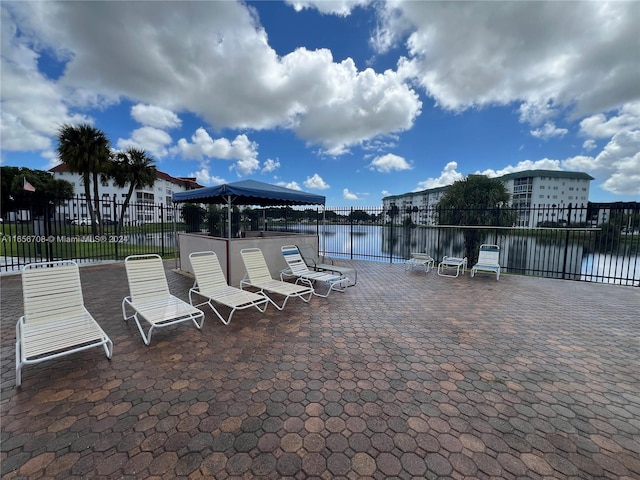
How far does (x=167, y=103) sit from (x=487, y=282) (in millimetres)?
16240

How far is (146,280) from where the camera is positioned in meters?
4.35

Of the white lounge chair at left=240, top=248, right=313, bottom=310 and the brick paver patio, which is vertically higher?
the white lounge chair at left=240, top=248, right=313, bottom=310

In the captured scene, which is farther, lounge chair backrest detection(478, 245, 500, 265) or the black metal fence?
the black metal fence

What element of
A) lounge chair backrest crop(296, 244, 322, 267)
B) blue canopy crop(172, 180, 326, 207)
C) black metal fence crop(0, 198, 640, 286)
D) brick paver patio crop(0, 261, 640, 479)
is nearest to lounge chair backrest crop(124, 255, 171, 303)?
brick paver patio crop(0, 261, 640, 479)

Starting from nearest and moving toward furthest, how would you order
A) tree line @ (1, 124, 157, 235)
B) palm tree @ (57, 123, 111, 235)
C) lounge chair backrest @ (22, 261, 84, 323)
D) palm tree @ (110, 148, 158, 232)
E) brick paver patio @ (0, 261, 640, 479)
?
brick paver patio @ (0, 261, 640, 479) → lounge chair backrest @ (22, 261, 84, 323) → tree line @ (1, 124, 157, 235) → palm tree @ (57, 123, 111, 235) → palm tree @ (110, 148, 158, 232)

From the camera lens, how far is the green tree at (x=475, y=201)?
1515cm

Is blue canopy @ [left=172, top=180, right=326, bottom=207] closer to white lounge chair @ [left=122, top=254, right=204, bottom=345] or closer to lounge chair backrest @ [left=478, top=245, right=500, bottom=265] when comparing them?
white lounge chair @ [left=122, top=254, right=204, bottom=345]

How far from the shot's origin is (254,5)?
27.7 ft

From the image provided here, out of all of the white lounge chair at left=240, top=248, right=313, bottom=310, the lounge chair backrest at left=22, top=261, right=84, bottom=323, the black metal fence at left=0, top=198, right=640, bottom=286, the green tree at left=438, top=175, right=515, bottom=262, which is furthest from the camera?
the green tree at left=438, top=175, right=515, bottom=262

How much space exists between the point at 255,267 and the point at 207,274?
3.67 ft

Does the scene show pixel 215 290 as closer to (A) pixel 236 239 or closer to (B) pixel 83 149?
(A) pixel 236 239

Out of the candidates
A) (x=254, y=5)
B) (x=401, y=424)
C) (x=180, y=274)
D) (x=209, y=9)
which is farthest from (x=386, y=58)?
(x=401, y=424)

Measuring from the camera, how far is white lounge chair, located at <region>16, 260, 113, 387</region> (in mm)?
2880

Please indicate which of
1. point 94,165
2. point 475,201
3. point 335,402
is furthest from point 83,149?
point 475,201
